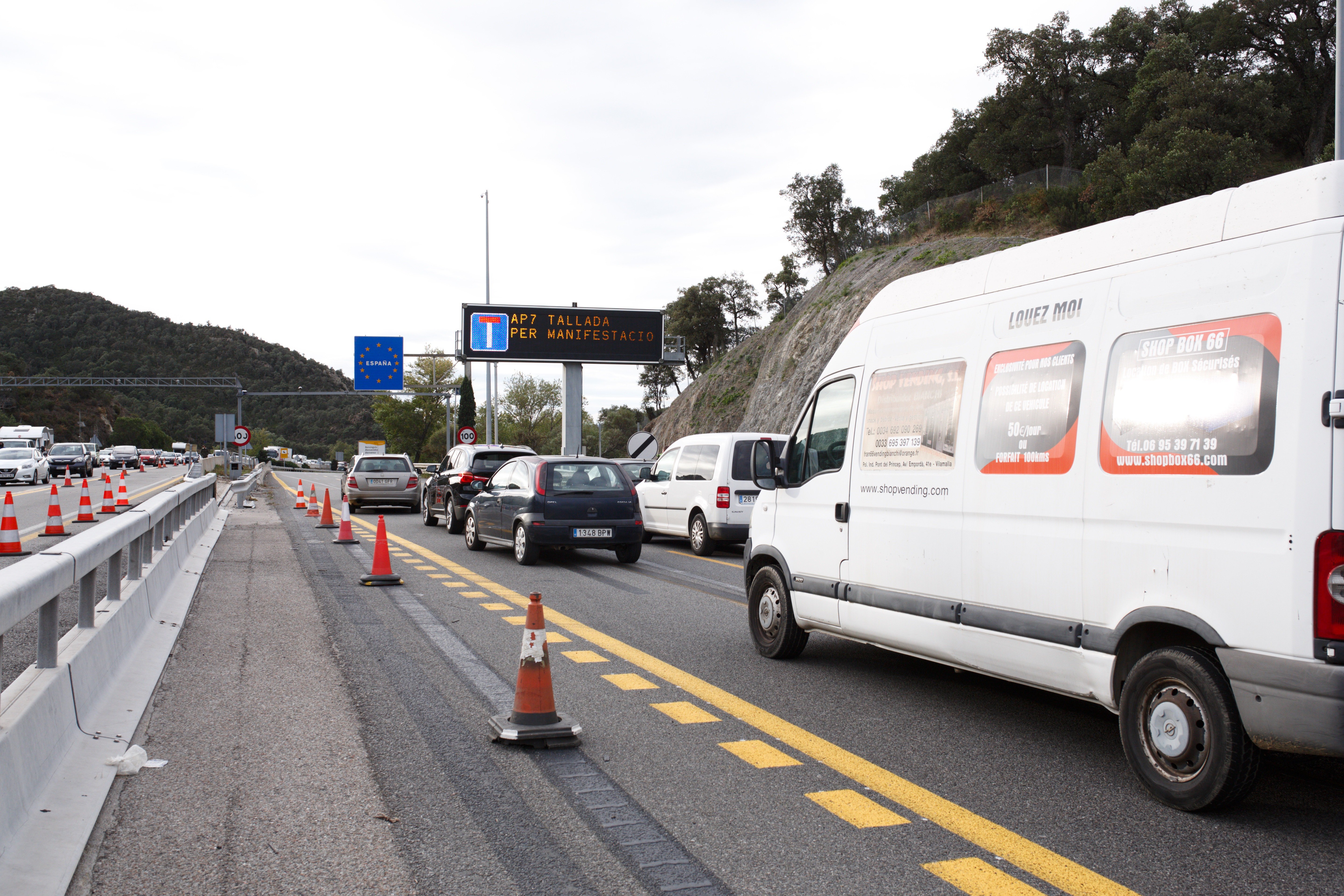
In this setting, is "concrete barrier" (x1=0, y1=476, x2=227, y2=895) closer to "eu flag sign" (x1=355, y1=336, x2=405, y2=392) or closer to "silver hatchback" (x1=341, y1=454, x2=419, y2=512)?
"silver hatchback" (x1=341, y1=454, x2=419, y2=512)

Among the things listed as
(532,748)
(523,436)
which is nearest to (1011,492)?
(532,748)

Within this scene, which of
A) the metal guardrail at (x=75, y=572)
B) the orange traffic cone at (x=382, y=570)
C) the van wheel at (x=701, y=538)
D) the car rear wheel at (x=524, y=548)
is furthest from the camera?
the van wheel at (x=701, y=538)

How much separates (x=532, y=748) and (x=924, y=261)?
1719 inches

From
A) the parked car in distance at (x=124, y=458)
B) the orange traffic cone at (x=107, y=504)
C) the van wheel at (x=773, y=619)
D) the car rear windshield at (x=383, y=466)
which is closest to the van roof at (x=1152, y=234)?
the van wheel at (x=773, y=619)

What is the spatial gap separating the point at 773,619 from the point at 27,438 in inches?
2063

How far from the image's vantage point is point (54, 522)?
56.9ft

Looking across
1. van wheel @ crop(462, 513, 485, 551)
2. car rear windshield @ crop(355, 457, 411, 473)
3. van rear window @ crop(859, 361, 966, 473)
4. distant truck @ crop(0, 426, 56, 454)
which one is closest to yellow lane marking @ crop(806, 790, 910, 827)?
van rear window @ crop(859, 361, 966, 473)

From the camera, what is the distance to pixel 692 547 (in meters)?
17.3

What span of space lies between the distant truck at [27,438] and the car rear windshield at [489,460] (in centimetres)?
3233

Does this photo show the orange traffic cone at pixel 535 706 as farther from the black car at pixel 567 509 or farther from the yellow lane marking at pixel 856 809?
the black car at pixel 567 509

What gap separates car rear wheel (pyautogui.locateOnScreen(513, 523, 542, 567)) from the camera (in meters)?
14.4

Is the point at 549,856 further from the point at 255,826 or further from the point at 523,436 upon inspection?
the point at 523,436

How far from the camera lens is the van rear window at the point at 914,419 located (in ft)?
19.5

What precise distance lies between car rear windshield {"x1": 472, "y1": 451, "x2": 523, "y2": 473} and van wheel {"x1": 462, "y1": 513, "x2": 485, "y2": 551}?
351 centimetres
